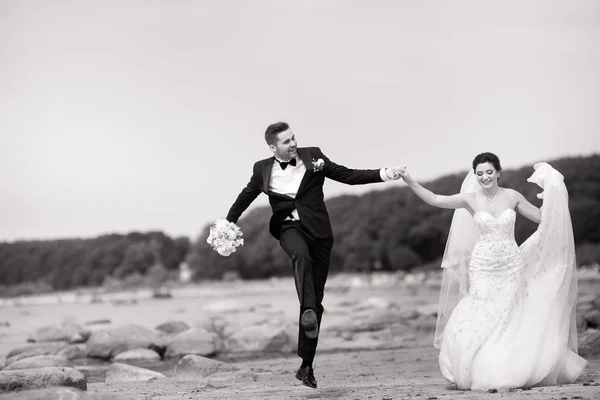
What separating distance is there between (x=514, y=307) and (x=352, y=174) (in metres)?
2.04

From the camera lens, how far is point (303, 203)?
8820 mm

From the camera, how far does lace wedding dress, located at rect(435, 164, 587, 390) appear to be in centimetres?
844

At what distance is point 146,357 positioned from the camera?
670 inches

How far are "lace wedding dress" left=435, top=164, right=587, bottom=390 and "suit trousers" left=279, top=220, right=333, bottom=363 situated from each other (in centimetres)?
131

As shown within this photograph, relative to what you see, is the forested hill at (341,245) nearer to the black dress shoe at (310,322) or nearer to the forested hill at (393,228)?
the forested hill at (393,228)

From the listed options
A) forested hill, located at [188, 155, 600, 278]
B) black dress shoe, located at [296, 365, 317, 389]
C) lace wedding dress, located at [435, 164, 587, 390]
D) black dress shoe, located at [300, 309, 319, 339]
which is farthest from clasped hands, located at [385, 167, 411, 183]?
forested hill, located at [188, 155, 600, 278]

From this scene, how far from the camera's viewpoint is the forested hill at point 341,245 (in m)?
47.0

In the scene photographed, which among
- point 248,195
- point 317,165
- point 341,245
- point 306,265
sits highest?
point 317,165

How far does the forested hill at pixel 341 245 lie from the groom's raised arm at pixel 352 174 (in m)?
37.7

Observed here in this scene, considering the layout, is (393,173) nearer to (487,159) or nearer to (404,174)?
(404,174)

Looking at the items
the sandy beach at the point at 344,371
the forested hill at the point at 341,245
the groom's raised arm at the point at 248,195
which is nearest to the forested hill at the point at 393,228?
the forested hill at the point at 341,245

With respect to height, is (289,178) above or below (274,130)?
below

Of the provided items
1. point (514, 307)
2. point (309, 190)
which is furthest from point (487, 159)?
point (309, 190)

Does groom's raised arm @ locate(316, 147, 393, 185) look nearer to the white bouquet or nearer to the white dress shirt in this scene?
the white dress shirt
